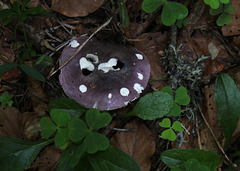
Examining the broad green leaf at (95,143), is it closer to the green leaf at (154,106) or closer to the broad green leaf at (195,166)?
the green leaf at (154,106)

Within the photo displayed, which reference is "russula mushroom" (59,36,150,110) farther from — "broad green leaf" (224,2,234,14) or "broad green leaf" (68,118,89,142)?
"broad green leaf" (224,2,234,14)

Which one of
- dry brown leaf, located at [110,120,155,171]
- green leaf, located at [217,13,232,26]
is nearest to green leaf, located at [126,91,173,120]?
dry brown leaf, located at [110,120,155,171]

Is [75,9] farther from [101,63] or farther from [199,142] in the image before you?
[199,142]

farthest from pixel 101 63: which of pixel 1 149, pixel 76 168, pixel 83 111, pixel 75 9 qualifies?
pixel 1 149

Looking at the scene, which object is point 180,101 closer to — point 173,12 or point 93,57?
point 173,12

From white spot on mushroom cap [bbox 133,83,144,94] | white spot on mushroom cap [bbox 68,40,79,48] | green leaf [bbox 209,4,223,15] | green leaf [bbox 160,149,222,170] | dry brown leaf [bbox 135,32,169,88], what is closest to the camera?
green leaf [bbox 160,149,222,170]

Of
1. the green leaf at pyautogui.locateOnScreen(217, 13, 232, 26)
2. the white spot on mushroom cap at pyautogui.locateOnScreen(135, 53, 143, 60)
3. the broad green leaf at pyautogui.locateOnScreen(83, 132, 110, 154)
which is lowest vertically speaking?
the broad green leaf at pyautogui.locateOnScreen(83, 132, 110, 154)

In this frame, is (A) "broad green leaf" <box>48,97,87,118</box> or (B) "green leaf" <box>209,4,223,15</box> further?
(B) "green leaf" <box>209,4,223,15</box>
